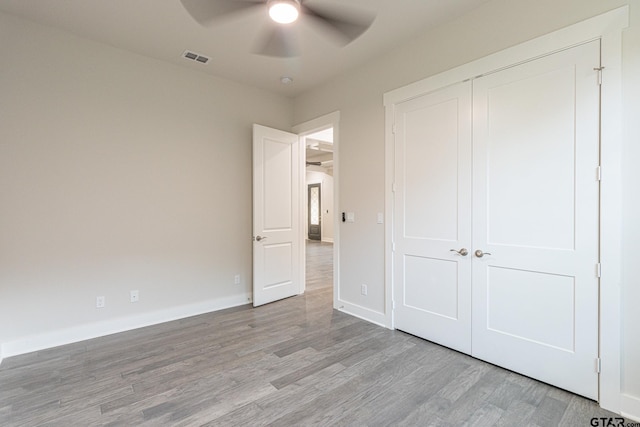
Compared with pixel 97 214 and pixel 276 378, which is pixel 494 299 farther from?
pixel 97 214

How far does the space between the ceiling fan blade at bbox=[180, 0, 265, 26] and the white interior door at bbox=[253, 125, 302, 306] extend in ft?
6.19

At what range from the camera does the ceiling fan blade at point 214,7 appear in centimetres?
197

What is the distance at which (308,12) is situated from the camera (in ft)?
6.72

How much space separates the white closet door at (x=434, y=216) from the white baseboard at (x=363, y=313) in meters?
0.21

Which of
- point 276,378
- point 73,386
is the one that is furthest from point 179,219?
point 276,378

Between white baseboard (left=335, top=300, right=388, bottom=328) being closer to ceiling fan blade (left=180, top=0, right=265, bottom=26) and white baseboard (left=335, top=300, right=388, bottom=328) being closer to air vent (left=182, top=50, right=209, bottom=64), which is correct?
ceiling fan blade (left=180, top=0, right=265, bottom=26)

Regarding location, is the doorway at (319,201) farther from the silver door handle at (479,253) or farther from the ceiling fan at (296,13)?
the ceiling fan at (296,13)

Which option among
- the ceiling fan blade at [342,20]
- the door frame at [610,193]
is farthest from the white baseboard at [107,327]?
the door frame at [610,193]

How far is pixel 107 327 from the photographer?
308cm

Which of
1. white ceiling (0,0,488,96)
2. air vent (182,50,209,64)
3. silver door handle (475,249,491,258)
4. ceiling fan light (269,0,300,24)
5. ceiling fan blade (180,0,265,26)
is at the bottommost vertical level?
silver door handle (475,249,491,258)

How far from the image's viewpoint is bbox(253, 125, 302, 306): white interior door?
156 inches

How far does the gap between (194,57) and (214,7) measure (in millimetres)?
1555

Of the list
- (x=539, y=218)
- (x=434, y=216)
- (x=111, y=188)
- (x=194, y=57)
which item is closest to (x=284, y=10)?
(x=194, y=57)

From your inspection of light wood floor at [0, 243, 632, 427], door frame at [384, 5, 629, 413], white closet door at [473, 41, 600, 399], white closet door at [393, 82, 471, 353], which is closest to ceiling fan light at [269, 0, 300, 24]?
white closet door at [393, 82, 471, 353]
